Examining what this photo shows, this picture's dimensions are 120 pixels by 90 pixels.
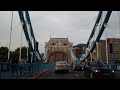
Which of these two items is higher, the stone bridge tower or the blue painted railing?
the stone bridge tower

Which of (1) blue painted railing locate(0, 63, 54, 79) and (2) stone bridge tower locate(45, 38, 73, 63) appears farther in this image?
(2) stone bridge tower locate(45, 38, 73, 63)

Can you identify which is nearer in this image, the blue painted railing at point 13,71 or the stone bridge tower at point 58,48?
the blue painted railing at point 13,71

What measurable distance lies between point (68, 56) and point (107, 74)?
11629cm

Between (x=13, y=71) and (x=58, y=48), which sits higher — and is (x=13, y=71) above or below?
below

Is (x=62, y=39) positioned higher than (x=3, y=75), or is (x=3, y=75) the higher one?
(x=62, y=39)

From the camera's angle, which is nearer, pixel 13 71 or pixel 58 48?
pixel 13 71

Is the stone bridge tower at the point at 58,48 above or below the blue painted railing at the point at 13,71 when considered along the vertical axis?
above
